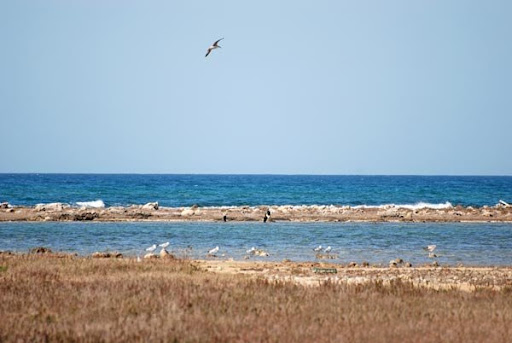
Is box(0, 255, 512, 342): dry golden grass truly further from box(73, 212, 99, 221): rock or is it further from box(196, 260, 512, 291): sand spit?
box(73, 212, 99, 221): rock

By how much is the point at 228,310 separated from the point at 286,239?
852 inches

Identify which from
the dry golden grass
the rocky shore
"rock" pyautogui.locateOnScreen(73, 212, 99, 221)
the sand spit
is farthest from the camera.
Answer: the rocky shore

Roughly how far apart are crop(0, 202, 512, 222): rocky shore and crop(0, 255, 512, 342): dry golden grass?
1192 inches

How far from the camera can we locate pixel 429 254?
27.8 m

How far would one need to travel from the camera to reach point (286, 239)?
34.2m

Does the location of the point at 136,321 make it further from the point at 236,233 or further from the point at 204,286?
the point at 236,233

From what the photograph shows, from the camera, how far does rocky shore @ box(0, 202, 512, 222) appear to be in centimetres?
4719

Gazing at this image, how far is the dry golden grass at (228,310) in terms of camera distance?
35.6 feet

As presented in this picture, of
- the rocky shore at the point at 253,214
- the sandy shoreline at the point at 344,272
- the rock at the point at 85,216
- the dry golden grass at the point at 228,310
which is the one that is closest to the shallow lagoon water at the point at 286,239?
the sandy shoreline at the point at 344,272

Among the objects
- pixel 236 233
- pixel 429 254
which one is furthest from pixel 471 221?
pixel 429 254

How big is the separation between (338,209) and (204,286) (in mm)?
41397

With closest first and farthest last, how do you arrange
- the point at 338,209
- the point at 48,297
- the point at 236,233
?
the point at 48,297 < the point at 236,233 < the point at 338,209

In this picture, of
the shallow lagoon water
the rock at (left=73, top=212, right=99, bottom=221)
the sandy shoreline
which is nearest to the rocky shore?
the rock at (left=73, top=212, right=99, bottom=221)

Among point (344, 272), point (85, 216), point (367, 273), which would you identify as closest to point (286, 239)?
point (344, 272)
